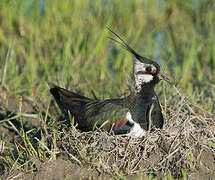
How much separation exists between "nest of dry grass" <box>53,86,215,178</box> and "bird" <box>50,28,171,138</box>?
0.13 meters

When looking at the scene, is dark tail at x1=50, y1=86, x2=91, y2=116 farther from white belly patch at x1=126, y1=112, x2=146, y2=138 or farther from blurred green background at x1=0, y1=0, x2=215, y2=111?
white belly patch at x1=126, y1=112, x2=146, y2=138

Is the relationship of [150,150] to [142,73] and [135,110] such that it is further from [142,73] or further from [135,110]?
[142,73]

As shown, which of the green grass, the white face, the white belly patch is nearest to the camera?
the white belly patch

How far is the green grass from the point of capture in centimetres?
602

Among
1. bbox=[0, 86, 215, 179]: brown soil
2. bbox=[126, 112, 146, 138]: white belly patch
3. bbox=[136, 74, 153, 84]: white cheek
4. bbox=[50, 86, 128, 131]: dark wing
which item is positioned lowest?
bbox=[0, 86, 215, 179]: brown soil

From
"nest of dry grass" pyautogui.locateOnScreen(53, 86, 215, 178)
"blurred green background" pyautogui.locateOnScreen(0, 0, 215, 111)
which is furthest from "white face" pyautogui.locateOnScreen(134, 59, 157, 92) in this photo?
"blurred green background" pyautogui.locateOnScreen(0, 0, 215, 111)

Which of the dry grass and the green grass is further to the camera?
the green grass

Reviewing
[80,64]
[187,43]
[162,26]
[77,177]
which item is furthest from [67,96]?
[162,26]

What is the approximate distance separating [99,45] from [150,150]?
117 inches

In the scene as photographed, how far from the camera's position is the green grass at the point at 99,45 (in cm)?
602

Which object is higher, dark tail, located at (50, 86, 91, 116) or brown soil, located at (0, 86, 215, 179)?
dark tail, located at (50, 86, 91, 116)

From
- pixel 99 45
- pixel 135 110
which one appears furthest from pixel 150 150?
pixel 99 45

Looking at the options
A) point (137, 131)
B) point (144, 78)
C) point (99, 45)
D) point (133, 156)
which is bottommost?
point (133, 156)

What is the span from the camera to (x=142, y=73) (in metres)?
4.52
